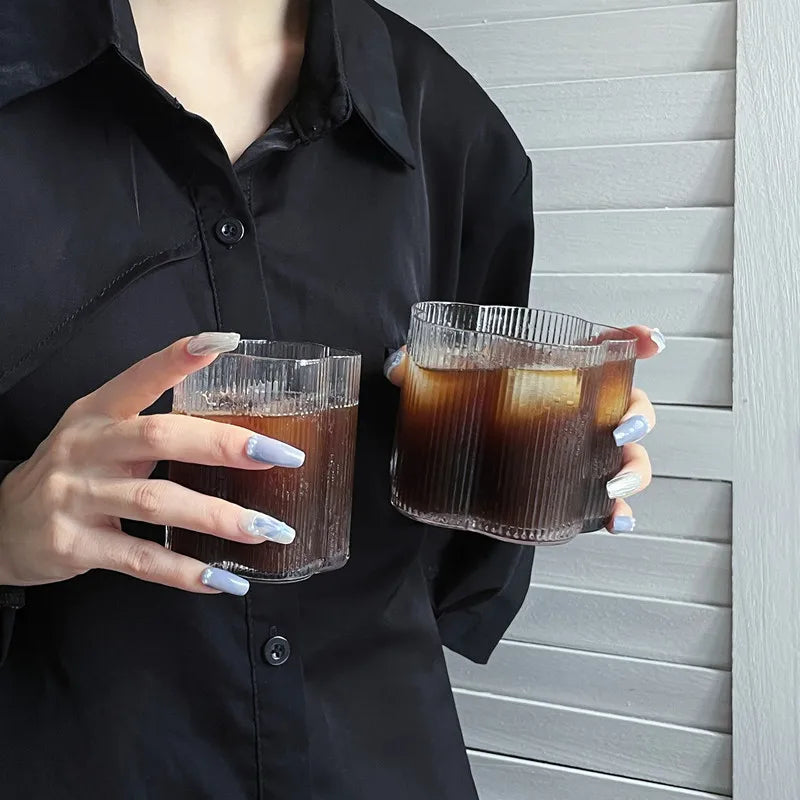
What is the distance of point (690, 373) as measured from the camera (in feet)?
4.04

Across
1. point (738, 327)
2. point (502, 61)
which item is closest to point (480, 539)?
point (738, 327)

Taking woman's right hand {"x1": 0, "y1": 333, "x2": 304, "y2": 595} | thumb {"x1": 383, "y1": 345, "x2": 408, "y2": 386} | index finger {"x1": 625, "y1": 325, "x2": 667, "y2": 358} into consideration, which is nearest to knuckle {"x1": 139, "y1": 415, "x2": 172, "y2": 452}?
woman's right hand {"x1": 0, "y1": 333, "x2": 304, "y2": 595}

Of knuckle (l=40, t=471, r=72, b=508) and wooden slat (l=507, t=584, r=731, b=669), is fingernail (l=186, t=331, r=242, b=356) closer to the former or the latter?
knuckle (l=40, t=471, r=72, b=508)

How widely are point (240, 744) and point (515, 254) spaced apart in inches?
24.5

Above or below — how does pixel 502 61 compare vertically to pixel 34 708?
above

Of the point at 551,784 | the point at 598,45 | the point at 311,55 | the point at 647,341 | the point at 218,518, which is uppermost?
the point at 598,45

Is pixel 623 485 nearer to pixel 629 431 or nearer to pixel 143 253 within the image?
pixel 629 431

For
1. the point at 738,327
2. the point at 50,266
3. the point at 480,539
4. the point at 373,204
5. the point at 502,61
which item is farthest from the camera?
the point at 502,61

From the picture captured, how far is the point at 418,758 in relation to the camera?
3.13 ft

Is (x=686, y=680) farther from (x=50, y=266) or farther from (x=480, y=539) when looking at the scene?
(x=50, y=266)

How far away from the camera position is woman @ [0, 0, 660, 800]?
643 millimetres

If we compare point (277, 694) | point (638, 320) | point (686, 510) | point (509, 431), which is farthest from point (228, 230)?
point (686, 510)

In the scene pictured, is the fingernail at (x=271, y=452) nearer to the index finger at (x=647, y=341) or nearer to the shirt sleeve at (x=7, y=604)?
the shirt sleeve at (x=7, y=604)

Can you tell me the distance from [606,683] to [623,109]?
0.76 m
